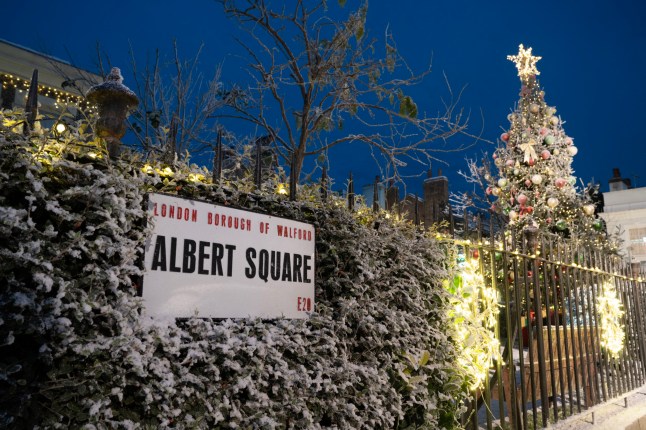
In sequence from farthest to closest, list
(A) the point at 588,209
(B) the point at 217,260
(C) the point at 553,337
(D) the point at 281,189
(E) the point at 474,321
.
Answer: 1. (A) the point at 588,209
2. (C) the point at 553,337
3. (E) the point at 474,321
4. (D) the point at 281,189
5. (B) the point at 217,260

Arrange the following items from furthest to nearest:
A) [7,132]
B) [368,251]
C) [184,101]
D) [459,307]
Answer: [184,101] < [459,307] < [368,251] < [7,132]

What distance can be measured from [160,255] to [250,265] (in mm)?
615

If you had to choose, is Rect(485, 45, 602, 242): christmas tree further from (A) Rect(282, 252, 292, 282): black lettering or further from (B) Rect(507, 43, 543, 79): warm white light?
(A) Rect(282, 252, 292, 282): black lettering

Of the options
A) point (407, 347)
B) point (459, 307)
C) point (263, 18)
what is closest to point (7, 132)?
point (407, 347)

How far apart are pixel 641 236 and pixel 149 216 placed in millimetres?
A: 40887

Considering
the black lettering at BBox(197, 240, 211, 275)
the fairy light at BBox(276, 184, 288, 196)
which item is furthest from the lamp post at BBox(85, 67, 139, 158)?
the fairy light at BBox(276, 184, 288, 196)

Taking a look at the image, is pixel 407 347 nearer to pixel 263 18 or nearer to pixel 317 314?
pixel 317 314

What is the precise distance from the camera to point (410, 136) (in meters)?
6.71

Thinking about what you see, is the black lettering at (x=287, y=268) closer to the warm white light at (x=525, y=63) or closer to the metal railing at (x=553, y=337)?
the metal railing at (x=553, y=337)

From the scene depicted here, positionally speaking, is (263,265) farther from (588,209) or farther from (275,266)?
(588,209)

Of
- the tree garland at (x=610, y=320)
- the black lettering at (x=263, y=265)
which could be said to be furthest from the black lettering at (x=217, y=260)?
the tree garland at (x=610, y=320)

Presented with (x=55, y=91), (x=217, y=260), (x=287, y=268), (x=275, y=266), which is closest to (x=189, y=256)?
(x=217, y=260)

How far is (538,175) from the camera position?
38.9ft

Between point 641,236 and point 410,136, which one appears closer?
point 410,136
